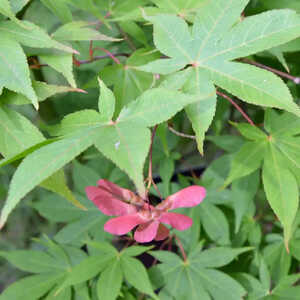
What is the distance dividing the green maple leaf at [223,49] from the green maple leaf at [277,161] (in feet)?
0.60

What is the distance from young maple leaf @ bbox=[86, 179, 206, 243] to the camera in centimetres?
62

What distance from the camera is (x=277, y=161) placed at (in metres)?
0.75

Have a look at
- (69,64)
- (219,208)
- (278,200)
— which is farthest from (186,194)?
(219,208)

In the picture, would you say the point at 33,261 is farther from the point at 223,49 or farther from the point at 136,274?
the point at 223,49

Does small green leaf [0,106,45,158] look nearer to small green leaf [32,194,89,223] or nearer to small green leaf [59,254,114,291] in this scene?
small green leaf [59,254,114,291]

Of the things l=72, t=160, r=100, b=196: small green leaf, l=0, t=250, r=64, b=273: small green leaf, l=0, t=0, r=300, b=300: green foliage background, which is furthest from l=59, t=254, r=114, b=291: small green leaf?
l=72, t=160, r=100, b=196: small green leaf

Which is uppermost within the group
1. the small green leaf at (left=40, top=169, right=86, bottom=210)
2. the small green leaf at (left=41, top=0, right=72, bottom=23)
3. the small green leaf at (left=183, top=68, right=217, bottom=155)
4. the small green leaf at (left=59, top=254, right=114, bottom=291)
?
the small green leaf at (left=41, top=0, right=72, bottom=23)

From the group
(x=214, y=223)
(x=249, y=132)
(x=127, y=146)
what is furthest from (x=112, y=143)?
(x=214, y=223)

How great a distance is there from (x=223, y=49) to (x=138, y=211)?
0.28m

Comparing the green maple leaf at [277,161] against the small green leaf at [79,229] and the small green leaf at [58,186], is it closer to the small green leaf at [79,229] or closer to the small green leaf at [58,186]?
the small green leaf at [58,186]

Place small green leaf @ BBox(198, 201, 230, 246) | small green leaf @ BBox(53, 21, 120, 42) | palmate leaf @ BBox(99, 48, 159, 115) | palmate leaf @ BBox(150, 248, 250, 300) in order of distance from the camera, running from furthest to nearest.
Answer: small green leaf @ BBox(198, 201, 230, 246), palmate leaf @ BBox(150, 248, 250, 300), palmate leaf @ BBox(99, 48, 159, 115), small green leaf @ BBox(53, 21, 120, 42)

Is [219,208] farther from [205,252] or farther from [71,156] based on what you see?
[71,156]

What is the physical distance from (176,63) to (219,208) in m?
0.57

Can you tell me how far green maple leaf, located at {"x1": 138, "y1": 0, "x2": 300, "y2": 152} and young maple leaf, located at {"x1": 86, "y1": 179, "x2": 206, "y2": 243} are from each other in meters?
0.13
